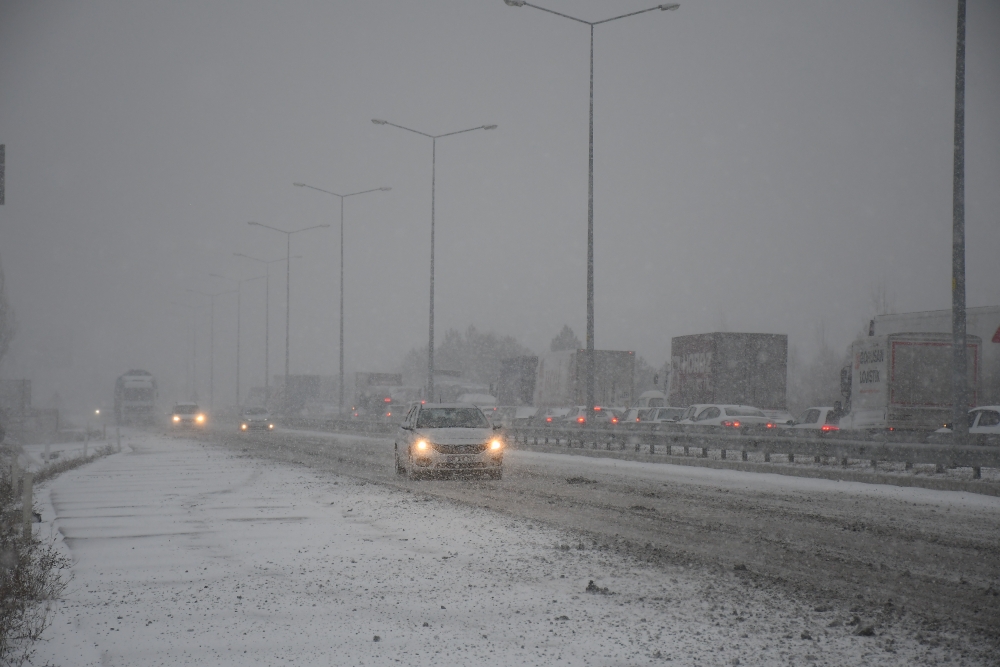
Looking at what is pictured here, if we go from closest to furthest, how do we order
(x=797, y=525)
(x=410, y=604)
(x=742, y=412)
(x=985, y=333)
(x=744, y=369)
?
(x=410, y=604) < (x=797, y=525) < (x=985, y=333) < (x=742, y=412) < (x=744, y=369)

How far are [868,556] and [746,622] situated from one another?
120 inches

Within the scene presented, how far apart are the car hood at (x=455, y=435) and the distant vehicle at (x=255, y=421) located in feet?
111

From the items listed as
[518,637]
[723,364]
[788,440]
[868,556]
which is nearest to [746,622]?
[518,637]

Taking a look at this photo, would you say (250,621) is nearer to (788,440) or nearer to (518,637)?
(518,637)

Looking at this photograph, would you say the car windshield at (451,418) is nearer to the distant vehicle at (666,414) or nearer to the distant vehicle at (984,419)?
the distant vehicle at (984,419)

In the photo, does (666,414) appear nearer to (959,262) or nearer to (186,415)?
(959,262)

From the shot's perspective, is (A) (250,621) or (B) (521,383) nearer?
(A) (250,621)

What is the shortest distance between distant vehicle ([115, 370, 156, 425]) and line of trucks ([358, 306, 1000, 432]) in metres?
15.9

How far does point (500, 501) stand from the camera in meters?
14.1

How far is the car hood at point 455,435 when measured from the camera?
1788 cm

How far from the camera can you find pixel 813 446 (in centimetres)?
1925

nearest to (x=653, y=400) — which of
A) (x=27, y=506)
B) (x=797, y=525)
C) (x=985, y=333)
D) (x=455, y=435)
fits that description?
(x=985, y=333)

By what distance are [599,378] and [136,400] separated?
3754 centimetres

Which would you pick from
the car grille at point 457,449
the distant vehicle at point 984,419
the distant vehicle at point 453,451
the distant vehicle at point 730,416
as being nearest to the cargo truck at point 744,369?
the distant vehicle at point 730,416
